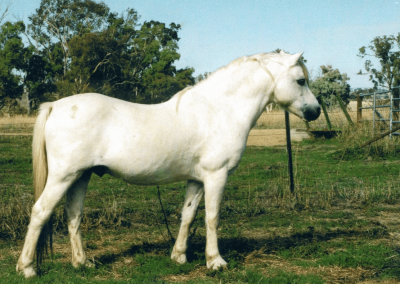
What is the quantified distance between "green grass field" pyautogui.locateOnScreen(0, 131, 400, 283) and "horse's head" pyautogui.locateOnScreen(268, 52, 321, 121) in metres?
1.68

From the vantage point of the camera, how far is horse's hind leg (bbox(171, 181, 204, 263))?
4461 mm

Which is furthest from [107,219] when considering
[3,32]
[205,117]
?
[3,32]

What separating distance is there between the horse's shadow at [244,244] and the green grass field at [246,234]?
13 mm

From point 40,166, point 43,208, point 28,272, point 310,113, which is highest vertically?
point 310,113

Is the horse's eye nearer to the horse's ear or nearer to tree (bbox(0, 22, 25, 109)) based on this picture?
the horse's ear

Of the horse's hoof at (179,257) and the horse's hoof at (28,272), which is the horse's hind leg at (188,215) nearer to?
the horse's hoof at (179,257)

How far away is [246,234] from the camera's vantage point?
5691 mm

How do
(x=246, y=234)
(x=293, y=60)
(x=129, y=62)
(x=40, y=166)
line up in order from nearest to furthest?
(x=40, y=166) → (x=293, y=60) → (x=246, y=234) → (x=129, y=62)

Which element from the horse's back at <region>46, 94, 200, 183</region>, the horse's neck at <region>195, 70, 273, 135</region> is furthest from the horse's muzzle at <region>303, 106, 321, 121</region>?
the horse's back at <region>46, 94, 200, 183</region>

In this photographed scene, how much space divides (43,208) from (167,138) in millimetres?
1380

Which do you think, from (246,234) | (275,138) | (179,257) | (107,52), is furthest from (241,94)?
(107,52)

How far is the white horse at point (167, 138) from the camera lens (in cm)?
382

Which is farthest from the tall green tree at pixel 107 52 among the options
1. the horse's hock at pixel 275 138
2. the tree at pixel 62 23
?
the horse's hock at pixel 275 138

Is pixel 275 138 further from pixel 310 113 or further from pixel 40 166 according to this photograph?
pixel 40 166
